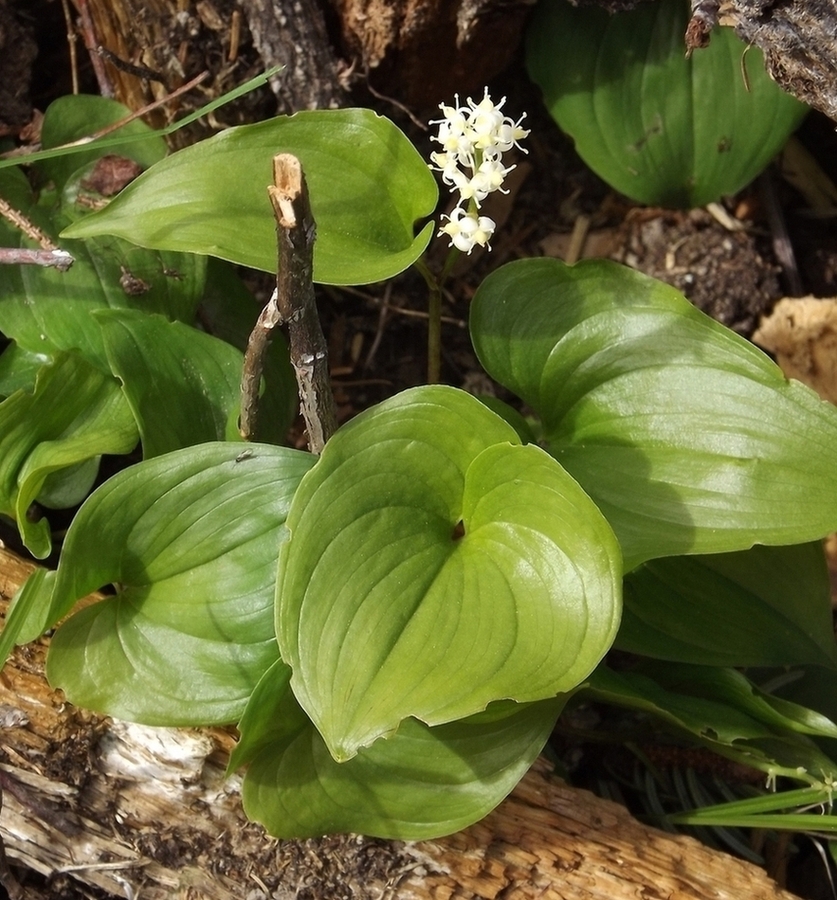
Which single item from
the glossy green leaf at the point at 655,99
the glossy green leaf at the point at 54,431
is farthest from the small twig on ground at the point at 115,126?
the glossy green leaf at the point at 655,99

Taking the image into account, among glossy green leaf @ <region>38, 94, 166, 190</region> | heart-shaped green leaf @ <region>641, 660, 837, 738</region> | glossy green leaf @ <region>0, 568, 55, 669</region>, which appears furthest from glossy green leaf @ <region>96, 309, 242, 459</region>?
heart-shaped green leaf @ <region>641, 660, 837, 738</region>

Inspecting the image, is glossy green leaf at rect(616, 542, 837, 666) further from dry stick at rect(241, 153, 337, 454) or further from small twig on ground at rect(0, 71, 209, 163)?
small twig on ground at rect(0, 71, 209, 163)

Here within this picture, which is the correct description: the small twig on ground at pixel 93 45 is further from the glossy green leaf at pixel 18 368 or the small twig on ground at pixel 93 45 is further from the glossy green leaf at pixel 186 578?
the glossy green leaf at pixel 186 578

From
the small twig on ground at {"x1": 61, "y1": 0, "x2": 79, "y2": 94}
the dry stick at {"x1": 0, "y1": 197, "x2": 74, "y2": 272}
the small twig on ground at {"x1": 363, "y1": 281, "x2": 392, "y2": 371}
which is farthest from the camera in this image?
the small twig on ground at {"x1": 363, "y1": 281, "x2": 392, "y2": 371}

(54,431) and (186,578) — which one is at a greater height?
(54,431)

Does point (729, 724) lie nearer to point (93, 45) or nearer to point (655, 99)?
point (655, 99)

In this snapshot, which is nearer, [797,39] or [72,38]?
[797,39]

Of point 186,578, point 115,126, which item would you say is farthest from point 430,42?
point 186,578
